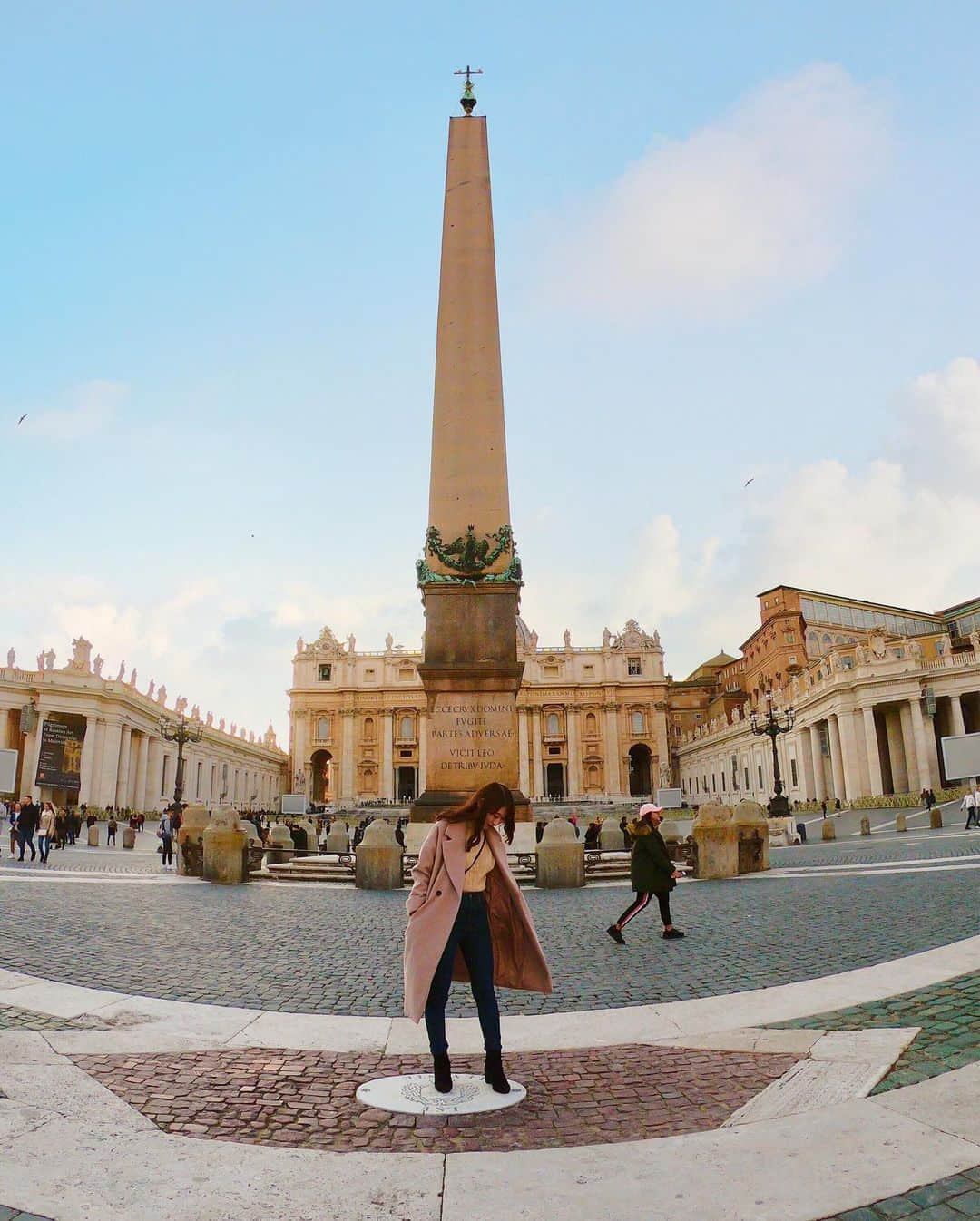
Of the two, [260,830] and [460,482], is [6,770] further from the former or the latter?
[260,830]

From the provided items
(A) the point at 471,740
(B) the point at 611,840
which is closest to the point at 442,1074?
(A) the point at 471,740

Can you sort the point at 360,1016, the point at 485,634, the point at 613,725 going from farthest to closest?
the point at 613,725 → the point at 485,634 → the point at 360,1016

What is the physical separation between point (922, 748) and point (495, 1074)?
47545 millimetres

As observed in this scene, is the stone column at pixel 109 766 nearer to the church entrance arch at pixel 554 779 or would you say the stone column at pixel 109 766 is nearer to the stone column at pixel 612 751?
the church entrance arch at pixel 554 779

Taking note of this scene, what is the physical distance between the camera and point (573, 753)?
89188mm

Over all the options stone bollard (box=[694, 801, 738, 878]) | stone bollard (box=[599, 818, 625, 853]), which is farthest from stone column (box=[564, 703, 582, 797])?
stone bollard (box=[694, 801, 738, 878])

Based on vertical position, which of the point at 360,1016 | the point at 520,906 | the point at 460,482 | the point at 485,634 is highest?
the point at 460,482

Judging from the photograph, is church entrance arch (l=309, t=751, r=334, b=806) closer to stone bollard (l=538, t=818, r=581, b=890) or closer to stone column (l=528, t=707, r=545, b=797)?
stone column (l=528, t=707, r=545, b=797)

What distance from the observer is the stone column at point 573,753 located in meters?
88.5

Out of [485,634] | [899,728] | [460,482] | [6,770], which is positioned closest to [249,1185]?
[485,634]

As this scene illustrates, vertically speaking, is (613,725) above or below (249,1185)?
above

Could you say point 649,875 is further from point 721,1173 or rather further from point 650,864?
point 721,1173

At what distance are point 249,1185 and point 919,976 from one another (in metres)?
4.40

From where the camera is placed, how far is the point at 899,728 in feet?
164
